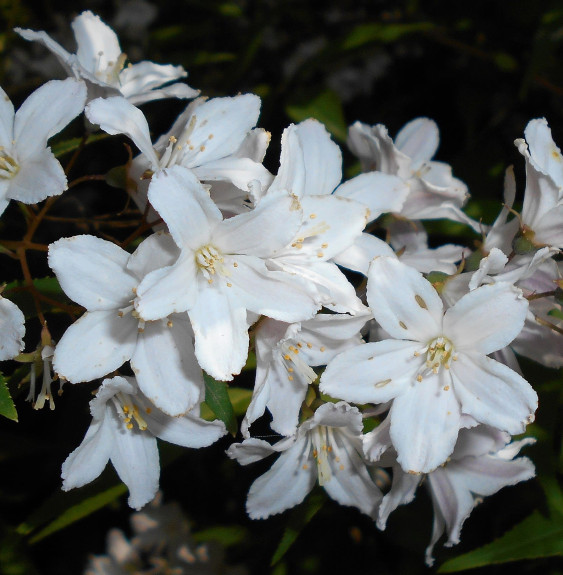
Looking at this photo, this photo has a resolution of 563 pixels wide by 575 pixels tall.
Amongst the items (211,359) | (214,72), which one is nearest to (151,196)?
(211,359)

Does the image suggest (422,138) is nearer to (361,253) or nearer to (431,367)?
(361,253)

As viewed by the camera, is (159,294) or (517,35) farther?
(517,35)

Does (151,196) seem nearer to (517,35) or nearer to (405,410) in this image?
(405,410)

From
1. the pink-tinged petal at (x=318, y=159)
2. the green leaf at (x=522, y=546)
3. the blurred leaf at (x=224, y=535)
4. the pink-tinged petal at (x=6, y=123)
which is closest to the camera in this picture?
the pink-tinged petal at (x=6, y=123)

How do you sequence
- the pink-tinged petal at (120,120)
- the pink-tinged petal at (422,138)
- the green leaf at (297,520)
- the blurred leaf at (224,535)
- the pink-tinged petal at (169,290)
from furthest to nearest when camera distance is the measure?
1. the blurred leaf at (224,535)
2. the pink-tinged petal at (422,138)
3. the green leaf at (297,520)
4. the pink-tinged petal at (120,120)
5. the pink-tinged petal at (169,290)

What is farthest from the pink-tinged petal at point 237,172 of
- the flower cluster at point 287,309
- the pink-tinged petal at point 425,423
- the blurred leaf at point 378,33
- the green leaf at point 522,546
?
the blurred leaf at point 378,33

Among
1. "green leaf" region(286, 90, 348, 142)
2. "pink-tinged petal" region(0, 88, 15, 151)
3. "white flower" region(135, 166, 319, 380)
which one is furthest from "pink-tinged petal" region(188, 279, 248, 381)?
"green leaf" region(286, 90, 348, 142)

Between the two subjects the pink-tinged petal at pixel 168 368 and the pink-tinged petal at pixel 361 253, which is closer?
the pink-tinged petal at pixel 168 368

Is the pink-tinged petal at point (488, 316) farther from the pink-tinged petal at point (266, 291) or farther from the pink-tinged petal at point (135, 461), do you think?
the pink-tinged petal at point (135, 461)
